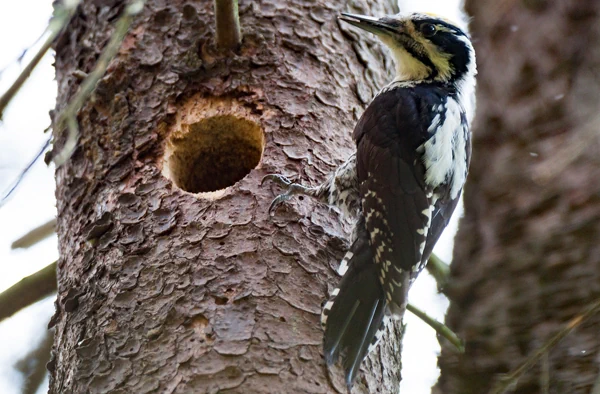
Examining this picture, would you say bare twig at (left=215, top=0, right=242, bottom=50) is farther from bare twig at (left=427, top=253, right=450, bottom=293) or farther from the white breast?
bare twig at (left=427, top=253, right=450, bottom=293)

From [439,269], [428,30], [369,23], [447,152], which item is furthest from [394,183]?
[428,30]

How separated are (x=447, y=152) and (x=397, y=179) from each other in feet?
0.95

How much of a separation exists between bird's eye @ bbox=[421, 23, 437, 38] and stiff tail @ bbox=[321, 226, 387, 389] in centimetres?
125

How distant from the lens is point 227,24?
115 inches

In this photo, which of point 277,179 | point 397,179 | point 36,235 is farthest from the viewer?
point 36,235

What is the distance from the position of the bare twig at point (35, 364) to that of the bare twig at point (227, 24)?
162cm

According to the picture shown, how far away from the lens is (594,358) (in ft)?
8.77

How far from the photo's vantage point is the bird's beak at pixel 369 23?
317 cm

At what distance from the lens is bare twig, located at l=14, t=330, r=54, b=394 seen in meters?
3.50

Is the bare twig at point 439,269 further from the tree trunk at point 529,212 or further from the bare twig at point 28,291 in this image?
the bare twig at point 28,291

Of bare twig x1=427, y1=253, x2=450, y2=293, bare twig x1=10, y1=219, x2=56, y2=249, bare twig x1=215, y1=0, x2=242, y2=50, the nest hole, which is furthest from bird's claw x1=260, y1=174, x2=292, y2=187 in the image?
bare twig x1=10, y1=219, x2=56, y2=249

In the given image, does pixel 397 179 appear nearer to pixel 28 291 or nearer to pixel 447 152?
pixel 447 152

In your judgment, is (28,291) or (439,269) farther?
(439,269)

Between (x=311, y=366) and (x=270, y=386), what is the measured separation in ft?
0.52
